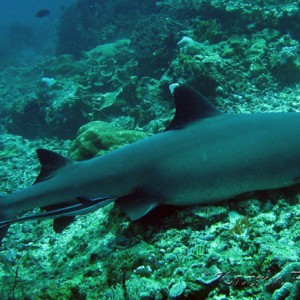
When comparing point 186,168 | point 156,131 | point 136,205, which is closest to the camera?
point 186,168

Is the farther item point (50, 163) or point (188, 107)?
point (50, 163)

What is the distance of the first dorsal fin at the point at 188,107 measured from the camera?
3.05 metres

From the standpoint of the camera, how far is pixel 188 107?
10.1ft

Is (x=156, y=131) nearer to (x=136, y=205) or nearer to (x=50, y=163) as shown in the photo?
(x=50, y=163)

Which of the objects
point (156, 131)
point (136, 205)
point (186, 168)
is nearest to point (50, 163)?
point (136, 205)

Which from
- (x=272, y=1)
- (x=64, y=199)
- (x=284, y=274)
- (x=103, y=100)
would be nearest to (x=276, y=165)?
(x=284, y=274)

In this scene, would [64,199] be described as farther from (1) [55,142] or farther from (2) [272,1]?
(2) [272,1]

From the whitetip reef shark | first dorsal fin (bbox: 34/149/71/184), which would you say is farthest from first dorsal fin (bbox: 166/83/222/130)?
first dorsal fin (bbox: 34/149/71/184)

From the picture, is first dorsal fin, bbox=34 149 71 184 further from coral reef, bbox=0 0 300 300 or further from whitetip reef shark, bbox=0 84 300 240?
coral reef, bbox=0 0 300 300

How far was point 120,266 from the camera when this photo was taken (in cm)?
273

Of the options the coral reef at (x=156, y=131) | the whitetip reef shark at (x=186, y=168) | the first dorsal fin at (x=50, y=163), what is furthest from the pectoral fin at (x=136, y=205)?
the first dorsal fin at (x=50, y=163)

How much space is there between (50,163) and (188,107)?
155 centimetres

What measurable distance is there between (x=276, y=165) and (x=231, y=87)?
12.7 feet

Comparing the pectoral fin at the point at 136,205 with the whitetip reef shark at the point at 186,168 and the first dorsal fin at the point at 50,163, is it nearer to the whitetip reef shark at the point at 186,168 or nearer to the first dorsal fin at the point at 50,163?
the whitetip reef shark at the point at 186,168
